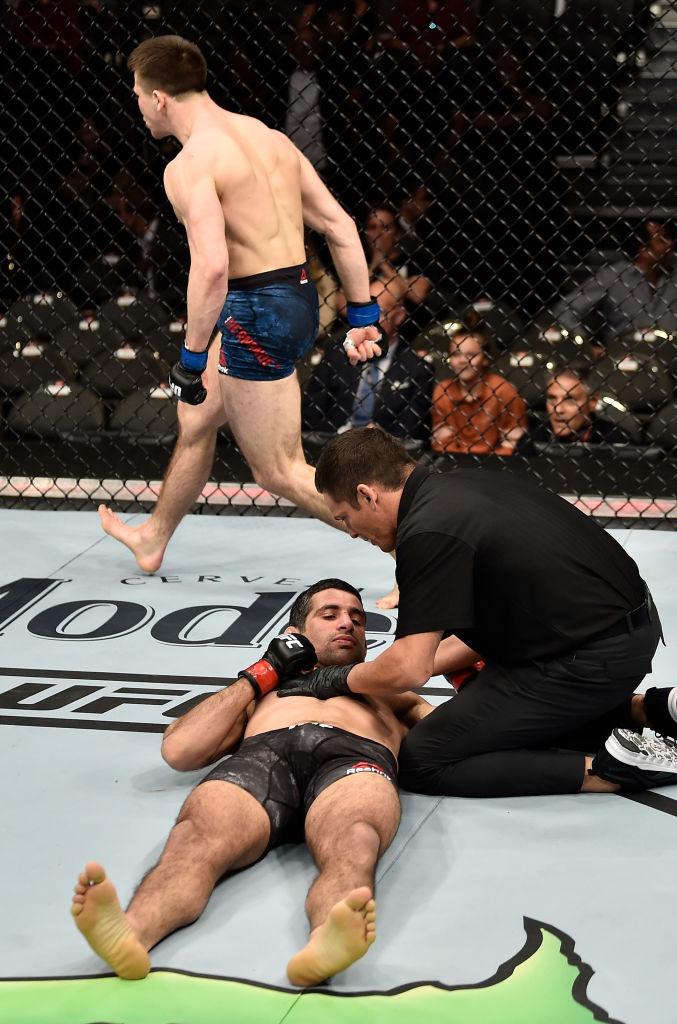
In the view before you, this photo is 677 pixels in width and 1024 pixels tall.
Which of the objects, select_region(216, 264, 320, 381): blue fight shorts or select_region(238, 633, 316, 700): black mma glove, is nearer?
select_region(238, 633, 316, 700): black mma glove

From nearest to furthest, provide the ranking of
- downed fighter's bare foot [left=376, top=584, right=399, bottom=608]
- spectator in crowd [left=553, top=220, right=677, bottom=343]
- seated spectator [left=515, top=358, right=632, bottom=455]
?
downed fighter's bare foot [left=376, top=584, right=399, bottom=608], seated spectator [left=515, top=358, right=632, bottom=455], spectator in crowd [left=553, top=220, right=677, bottom=343]

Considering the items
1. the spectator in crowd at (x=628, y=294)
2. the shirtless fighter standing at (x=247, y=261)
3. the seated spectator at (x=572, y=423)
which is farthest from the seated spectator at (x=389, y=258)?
the shirtless fighter standing at (x=247, y=261)

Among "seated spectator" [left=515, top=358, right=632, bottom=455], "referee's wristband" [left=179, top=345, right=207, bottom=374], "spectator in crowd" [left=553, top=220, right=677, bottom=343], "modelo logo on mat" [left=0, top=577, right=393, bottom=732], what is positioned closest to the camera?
"modelo logo on mat" [left=0, top=577, right=393, bottom=732]

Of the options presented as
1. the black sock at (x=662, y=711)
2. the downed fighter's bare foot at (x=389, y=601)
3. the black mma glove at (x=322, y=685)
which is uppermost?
the black mma glove at (x=322, y=685)

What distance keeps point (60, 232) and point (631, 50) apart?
8.58ft

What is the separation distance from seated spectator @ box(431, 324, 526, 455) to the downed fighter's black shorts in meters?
2.50

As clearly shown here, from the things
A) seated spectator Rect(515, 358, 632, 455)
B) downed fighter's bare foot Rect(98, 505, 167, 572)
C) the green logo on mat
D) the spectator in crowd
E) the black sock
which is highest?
the spectator in crowd

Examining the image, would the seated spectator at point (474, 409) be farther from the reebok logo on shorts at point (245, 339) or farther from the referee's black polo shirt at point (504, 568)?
the referee's black polo shirt at point (504, 568)

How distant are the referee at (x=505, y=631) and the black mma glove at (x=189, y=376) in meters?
0.98

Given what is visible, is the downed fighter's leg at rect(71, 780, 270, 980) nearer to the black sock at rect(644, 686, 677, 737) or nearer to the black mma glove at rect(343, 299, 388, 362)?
the black sock at rect(644, 686, 677, 737)

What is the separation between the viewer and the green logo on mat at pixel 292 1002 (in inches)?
63.2

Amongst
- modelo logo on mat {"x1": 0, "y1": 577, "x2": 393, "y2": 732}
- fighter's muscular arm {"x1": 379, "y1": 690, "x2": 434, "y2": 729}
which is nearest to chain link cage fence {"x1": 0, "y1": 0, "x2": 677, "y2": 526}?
modelo logo on mat {"x1": 0, "y1": 577, "x2": 393, "y2": 732}

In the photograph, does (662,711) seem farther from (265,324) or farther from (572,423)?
(572,423)

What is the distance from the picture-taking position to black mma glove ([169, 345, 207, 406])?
10.1 ft
